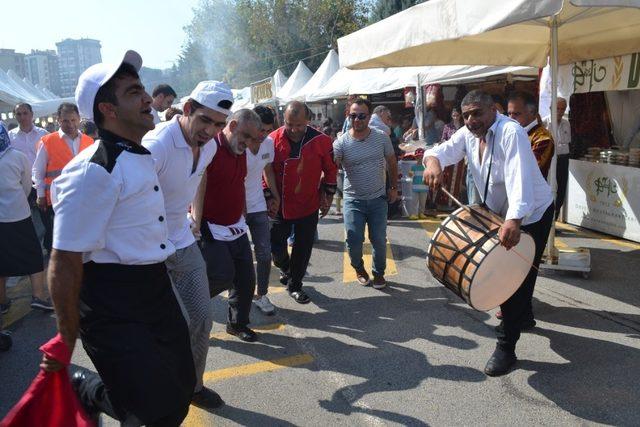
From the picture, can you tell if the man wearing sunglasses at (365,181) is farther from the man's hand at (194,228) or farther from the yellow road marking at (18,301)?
the yellow road marking at (18,301)

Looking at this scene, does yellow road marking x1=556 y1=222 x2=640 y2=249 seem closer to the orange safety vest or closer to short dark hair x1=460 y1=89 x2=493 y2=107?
short dark hair x1=460 y1=89 x2=493 y2=107

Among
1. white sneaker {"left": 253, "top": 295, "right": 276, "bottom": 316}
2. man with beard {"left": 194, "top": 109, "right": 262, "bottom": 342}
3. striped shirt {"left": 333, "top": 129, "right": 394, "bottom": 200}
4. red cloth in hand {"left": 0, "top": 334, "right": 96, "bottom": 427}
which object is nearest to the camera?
red cloth in hand {"left": 0, "top": 334, "right": 96, "bottom": 427}

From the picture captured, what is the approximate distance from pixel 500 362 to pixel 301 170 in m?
2.49

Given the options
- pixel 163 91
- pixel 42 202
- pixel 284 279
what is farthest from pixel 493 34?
pixel 42 202

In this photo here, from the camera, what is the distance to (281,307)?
528cm

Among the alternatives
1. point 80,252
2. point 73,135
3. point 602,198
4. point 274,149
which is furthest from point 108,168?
point 602,198

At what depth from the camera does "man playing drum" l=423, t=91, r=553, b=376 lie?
136 inches

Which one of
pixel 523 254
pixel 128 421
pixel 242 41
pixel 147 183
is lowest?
pixel 128 421

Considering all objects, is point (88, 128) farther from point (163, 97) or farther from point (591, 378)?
point (591, 378)

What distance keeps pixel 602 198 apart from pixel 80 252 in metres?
7.49

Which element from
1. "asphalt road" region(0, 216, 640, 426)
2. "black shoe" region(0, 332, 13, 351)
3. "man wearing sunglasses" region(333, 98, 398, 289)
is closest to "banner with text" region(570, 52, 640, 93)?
"asphalt road" region(0, 216, 640, 426)

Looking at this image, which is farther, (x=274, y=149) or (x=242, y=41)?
(x=242, y=41)

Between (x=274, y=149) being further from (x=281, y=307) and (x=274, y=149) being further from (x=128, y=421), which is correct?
(x=128, y=421)

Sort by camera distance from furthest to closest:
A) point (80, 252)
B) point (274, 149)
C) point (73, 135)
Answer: point (73, 135)
point (274, 149)
point (80, 252)
